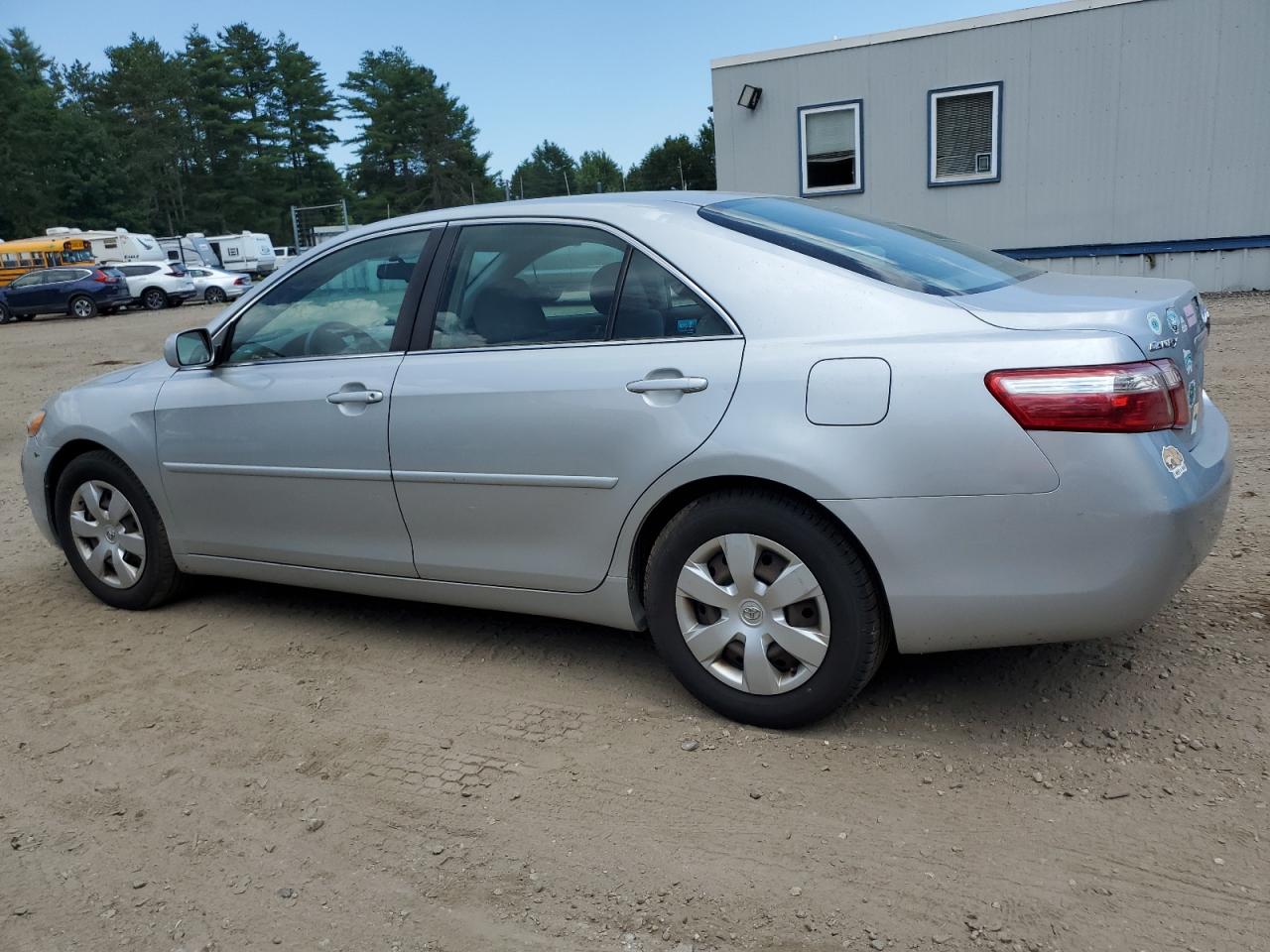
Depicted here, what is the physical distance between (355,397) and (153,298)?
98.7 feet

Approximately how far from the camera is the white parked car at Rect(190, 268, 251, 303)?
106 ft

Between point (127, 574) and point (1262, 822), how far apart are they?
13.8 feet

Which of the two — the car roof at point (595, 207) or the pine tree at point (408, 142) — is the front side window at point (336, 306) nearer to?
the car roof at point (595, 207)

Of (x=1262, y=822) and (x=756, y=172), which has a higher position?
(x=756, y=172)

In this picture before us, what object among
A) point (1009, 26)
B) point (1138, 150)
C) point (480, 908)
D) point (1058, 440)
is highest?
point (1009, 26)

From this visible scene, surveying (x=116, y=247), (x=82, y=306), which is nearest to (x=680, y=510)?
(x=82, y=306)

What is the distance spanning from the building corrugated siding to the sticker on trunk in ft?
41.5

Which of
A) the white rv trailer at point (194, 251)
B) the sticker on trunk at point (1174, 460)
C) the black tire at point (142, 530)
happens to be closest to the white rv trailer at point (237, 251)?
the white rv trailer at point (194, 251)

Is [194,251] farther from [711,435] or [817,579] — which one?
[817,579]

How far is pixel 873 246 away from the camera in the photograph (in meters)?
3.37

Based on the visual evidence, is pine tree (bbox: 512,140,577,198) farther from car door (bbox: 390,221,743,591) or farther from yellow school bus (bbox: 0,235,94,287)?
car door (bbox: 390,221,743,591)

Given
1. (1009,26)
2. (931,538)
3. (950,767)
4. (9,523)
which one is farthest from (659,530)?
(1009,26)

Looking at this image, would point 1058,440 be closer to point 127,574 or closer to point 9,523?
point 127,574

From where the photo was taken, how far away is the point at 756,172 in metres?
15.7
